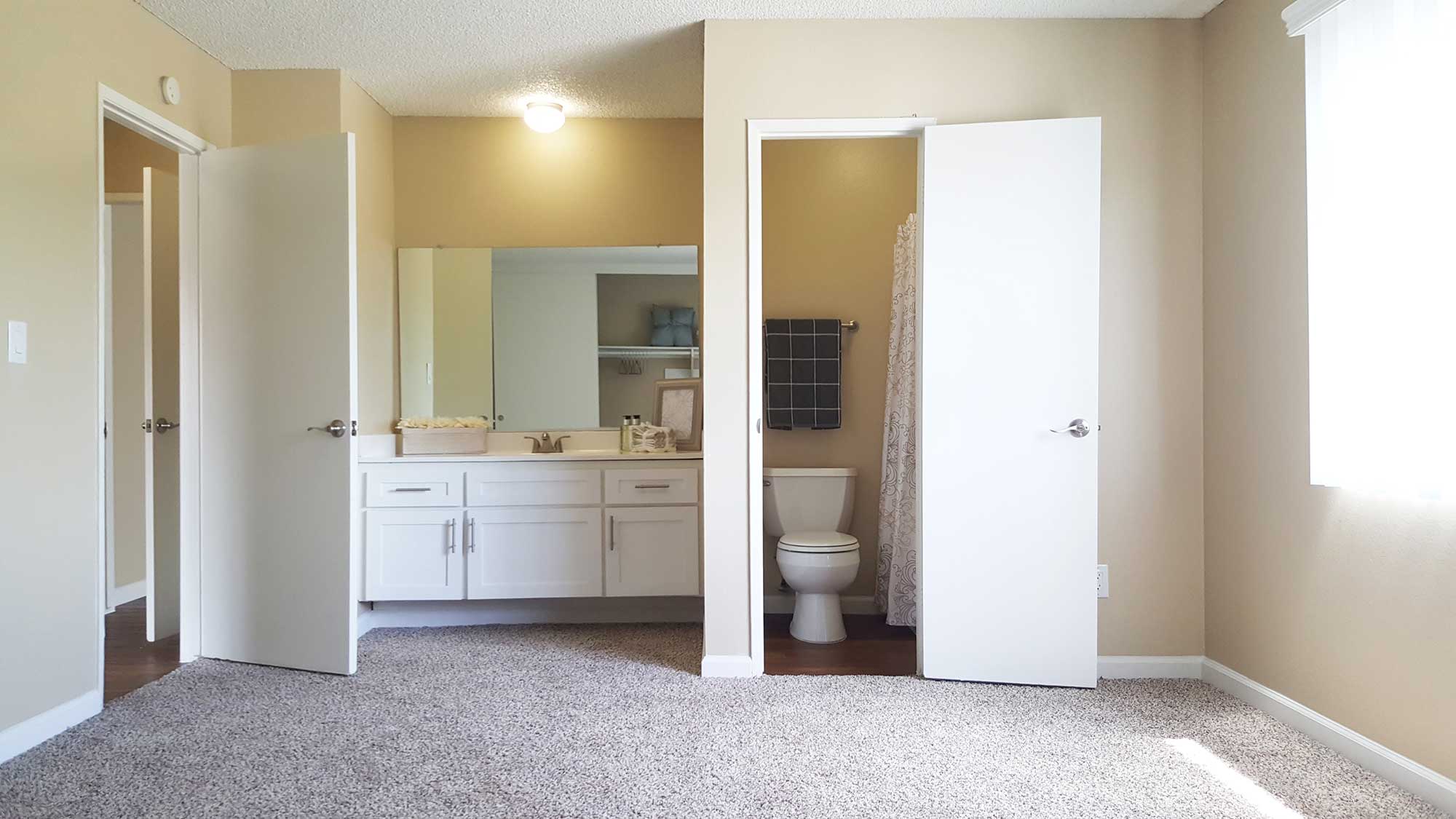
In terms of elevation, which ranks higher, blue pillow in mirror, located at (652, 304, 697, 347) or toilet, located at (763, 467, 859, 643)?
blue pillow in mirror, located at (652, 304, 697, 347)

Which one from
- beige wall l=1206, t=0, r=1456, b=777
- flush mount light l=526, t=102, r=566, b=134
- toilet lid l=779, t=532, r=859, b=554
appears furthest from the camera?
flush mount light l=526, t=102, r=566, b=134

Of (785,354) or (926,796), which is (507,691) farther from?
(785,354)

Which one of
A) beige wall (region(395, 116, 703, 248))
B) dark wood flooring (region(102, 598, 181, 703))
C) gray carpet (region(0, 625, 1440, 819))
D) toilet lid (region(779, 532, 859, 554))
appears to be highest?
beige wall (region(395, 116, 703, 248))

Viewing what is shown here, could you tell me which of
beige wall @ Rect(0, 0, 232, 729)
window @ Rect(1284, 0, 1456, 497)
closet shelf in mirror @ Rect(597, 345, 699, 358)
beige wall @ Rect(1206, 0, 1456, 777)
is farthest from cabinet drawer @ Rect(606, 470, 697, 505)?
window @ Rect(1284, 0, 1456, 497)

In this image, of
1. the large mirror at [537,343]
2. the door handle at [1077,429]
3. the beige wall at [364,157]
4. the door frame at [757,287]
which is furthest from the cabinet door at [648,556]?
the door handle at [1077,429]

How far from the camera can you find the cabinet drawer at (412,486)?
3.85 metres

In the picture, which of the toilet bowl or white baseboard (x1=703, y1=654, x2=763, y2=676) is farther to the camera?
the toilet bowl

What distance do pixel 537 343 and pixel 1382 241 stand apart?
11.0 ft

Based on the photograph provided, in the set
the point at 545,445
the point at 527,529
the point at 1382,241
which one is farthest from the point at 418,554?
the point at 1382,241

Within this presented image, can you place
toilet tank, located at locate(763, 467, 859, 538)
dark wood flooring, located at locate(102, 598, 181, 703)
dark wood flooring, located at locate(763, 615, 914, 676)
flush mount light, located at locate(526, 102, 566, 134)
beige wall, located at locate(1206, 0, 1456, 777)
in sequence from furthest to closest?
flush mount light, located at locate(526, 102, 566, 134) → toilet tank, located at locate(763, 467, 859, 538) → dark wood flooring, located at locate(763, 615, 914, 676) → dark wood flooring, located at locate(102, 598, 181, 703) → beige wall, located at locate(1206, 0, 1456, 777)

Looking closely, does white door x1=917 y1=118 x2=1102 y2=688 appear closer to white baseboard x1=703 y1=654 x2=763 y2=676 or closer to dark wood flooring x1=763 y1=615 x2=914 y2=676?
dark wood flooring x1=763 y1=615 x2=914 y2=676

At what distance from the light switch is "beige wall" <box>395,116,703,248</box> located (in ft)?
6.49

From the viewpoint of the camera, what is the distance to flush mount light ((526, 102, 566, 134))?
161 inches

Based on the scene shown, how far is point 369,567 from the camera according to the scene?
382cm
